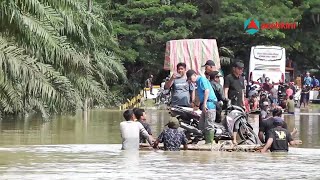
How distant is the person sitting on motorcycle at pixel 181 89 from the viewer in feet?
61.4

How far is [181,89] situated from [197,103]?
430 millimetres

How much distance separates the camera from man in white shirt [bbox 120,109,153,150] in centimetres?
1731

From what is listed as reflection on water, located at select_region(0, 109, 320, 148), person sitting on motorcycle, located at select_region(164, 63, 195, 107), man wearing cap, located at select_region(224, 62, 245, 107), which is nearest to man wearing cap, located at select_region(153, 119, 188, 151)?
person sitting on motorcycle, located at select_region(164, 63, 195, 107)

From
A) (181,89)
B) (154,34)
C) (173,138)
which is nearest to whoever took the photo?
(173,138)

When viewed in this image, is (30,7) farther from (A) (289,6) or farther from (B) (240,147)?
(A) (289,6)

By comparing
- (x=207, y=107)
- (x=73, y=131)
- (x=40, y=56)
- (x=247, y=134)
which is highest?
(x=40, y=56)

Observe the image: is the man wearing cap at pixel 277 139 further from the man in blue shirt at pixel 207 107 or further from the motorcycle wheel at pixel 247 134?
the man in blue shirt at pixel 207 107

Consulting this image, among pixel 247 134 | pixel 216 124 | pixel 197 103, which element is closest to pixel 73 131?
pixel 197 103

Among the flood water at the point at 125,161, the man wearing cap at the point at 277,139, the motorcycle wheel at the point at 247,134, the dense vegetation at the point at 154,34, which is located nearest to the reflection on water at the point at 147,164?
the flood water at the point at 125,161

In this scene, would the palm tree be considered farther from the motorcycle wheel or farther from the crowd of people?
the motorcycle wheel

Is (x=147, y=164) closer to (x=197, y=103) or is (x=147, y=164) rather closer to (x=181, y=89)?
(x=181, y=89)

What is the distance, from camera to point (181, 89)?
61.7ft

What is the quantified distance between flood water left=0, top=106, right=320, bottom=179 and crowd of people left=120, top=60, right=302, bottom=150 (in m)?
0.36

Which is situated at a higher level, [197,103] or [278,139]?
[197,103]
